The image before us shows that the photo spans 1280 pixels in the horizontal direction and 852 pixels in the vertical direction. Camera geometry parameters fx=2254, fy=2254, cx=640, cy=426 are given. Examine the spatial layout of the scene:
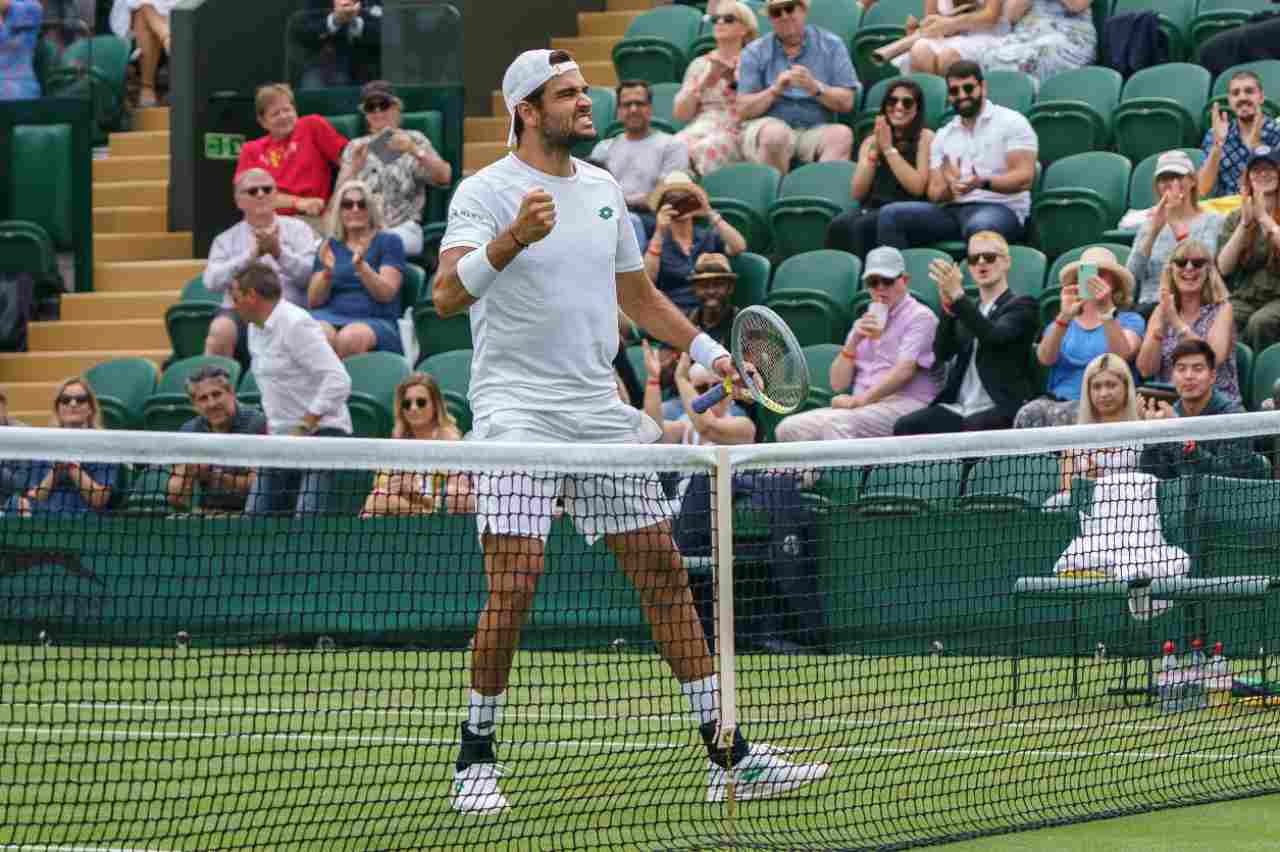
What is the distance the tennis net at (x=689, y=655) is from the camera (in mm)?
5773

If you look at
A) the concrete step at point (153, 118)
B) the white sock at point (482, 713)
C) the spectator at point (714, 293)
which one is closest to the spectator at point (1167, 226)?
the spectator at point (714, 293)

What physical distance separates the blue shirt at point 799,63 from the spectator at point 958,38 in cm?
44

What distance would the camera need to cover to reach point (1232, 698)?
7949mm

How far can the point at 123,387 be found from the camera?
45.8ft

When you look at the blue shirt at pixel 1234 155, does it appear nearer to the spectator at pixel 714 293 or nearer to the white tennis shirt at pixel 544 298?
the spectator at pixel 714 293

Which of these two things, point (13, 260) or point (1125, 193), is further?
point (13, 260)

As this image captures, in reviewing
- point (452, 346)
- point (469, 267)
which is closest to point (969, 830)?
point (469, 267)

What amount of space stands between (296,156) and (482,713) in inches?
363

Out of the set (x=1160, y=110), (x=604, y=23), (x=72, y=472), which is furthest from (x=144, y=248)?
(x=1160, y=110)

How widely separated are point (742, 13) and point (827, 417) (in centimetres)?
419

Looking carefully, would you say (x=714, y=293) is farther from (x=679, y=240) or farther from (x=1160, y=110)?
(x=1160, y=110)

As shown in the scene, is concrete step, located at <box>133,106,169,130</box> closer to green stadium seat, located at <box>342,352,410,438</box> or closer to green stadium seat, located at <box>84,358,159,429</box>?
green stadium seat, located at <box>84,358,159,429</box>

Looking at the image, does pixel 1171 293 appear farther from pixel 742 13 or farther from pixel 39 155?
pixel 39 155

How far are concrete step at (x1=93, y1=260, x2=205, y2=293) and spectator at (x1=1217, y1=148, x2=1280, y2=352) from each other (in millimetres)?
7909
